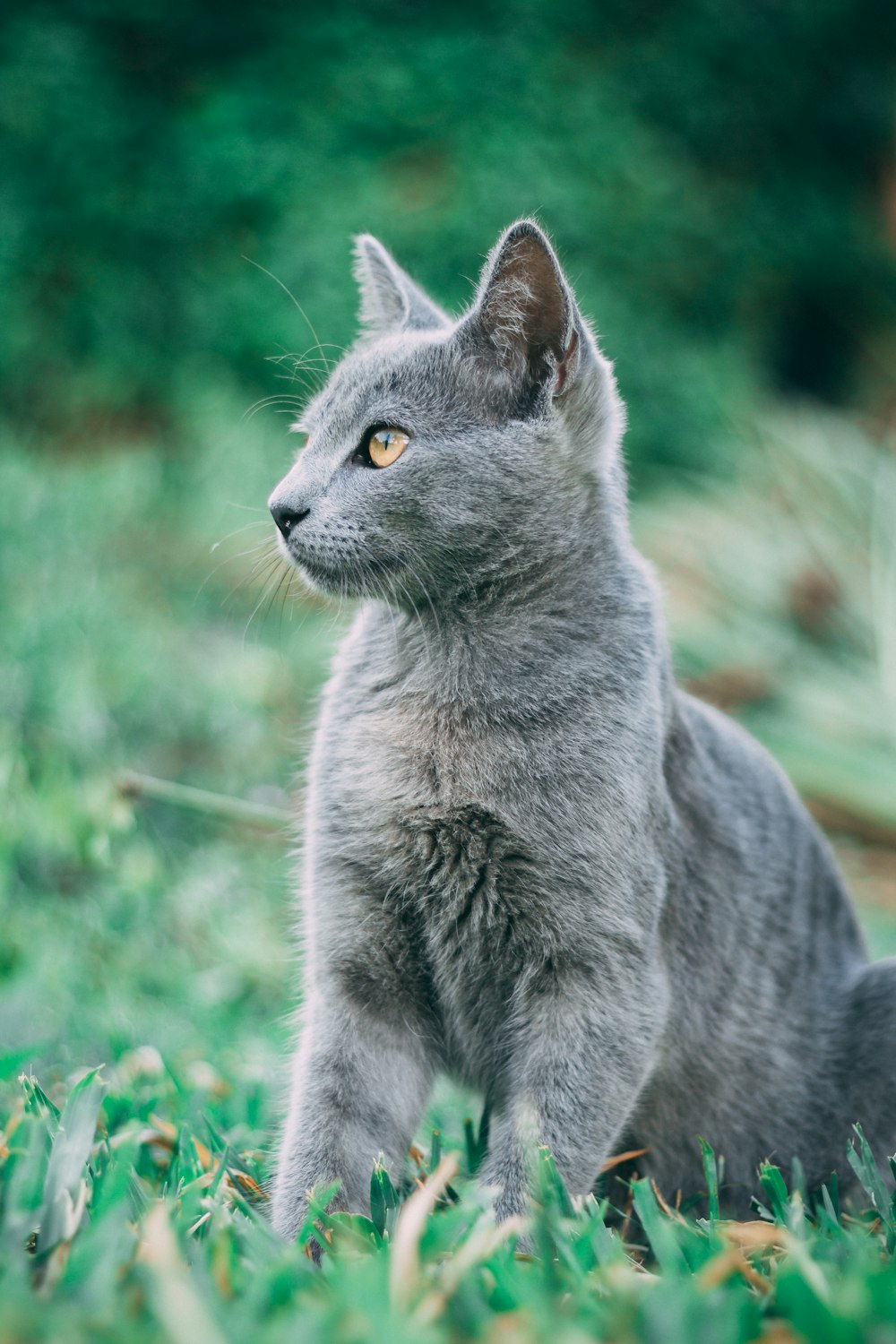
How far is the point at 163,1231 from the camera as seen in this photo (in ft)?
2.85

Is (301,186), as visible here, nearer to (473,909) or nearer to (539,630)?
(539,630)

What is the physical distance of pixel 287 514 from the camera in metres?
1.52

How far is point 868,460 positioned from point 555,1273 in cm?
398

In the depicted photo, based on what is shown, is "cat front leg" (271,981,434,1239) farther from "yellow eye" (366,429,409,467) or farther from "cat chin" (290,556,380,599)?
"yellow eye" (366,429,409,467)

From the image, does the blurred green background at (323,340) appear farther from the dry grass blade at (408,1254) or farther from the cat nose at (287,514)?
the dry grass blade at (408,1254)

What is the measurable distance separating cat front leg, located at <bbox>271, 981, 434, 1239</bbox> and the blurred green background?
115 centimetres

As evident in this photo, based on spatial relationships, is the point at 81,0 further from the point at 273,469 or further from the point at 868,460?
the point at 868,460

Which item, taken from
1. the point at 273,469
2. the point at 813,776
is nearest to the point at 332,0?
the point at 273,469

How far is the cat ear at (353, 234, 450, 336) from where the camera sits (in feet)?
6.16

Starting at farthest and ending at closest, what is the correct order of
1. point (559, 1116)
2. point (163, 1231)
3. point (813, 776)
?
1. point (813, 776)
2. point (559, 1116)
3. point (163, 1231)

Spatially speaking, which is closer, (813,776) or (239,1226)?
(239,1226)

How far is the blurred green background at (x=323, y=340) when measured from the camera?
326 centimetres

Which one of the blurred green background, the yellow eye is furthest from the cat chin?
the blurred green background

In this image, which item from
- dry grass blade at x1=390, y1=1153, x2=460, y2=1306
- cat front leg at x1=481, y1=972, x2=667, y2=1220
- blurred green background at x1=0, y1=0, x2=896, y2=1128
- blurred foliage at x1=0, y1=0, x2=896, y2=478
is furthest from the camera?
blurred foliage at x1=0, y1=0, x2=896, y2=478
